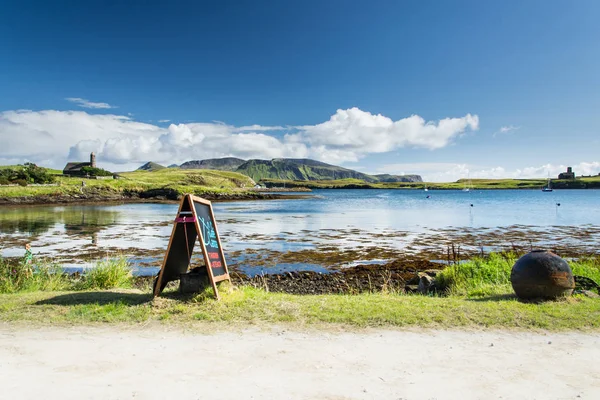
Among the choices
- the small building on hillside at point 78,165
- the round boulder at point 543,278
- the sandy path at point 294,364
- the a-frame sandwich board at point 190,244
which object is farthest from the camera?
the small building on hillside at point 78,165

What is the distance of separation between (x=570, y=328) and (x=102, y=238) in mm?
31942

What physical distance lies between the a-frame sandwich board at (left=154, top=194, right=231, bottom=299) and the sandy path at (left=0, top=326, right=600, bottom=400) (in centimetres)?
211

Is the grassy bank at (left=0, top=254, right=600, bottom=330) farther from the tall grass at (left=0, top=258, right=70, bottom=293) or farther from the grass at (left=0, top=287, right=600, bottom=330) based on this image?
the tall grass at (left=0, top=258, right=70, bottom=293)

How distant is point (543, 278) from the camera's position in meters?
10.3

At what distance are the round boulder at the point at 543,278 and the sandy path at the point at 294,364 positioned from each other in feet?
7.54

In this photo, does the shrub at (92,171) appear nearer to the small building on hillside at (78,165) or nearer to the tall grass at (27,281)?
the small building on hillside at (78,165)

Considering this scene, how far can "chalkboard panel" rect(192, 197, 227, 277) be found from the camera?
410 inches

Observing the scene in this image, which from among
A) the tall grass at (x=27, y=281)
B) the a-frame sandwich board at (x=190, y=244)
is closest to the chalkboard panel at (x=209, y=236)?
the a-frame sandwich board at (x=190, y=244)

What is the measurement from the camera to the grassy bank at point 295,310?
8961mm

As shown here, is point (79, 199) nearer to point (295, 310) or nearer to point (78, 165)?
point (78, 165)

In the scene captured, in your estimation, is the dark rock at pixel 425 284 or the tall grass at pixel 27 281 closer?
the tall grass at pixel 27 281

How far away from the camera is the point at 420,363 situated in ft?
22.2

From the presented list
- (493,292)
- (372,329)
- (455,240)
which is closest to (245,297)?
(372,329)

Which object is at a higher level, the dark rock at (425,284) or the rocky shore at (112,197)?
the rocky shore at (112,197)
